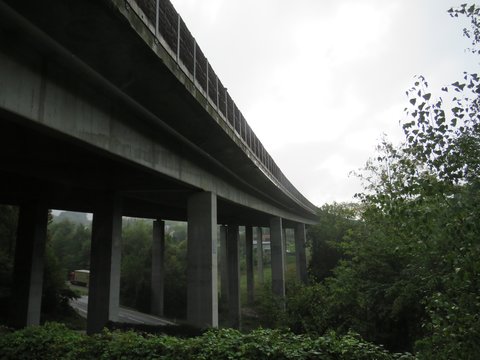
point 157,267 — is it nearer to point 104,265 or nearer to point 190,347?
point 104,265

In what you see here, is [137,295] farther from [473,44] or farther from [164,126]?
[473,44]

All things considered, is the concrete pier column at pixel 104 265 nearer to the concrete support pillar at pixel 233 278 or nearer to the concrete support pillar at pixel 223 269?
the concrete support pillar at pixel 233 278

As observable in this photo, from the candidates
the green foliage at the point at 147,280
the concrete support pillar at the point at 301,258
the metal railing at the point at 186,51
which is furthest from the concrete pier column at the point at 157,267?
the metal railing at the point at 186,51

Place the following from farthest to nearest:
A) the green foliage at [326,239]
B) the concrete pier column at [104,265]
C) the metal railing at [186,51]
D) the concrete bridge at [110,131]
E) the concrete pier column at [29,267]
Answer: the green foliage at [326,239], the concrete pier column at [29,267], the concrete pier column at [104,265], the metal railing at [186,51], the concrete bridge at [110,131]

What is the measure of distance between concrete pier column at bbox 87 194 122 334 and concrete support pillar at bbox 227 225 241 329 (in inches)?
774

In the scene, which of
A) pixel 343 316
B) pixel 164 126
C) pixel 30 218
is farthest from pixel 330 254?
pixel 164 126

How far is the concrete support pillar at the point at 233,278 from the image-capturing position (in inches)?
1462

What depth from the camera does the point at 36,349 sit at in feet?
24.6

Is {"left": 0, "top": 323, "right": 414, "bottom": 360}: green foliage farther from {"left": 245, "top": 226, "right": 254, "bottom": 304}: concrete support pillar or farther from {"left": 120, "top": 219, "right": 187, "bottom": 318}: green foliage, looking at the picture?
{"left": 245, "top": 226, "right": 254, "bottom": 304}: concrete support pillar

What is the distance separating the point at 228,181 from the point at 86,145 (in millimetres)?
11562

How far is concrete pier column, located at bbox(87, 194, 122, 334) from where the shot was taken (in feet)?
57.6

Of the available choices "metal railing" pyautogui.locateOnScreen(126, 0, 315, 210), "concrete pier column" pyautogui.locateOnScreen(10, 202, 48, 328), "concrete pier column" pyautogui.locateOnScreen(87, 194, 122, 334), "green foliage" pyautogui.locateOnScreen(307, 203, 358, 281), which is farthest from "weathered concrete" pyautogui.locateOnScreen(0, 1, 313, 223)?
"green foliage" pyautogui.locateOnScreen(307, 203, 358, 281)

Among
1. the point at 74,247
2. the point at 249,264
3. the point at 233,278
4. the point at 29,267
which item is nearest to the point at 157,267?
the point at 233,278

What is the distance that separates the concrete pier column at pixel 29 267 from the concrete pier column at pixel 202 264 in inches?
473
